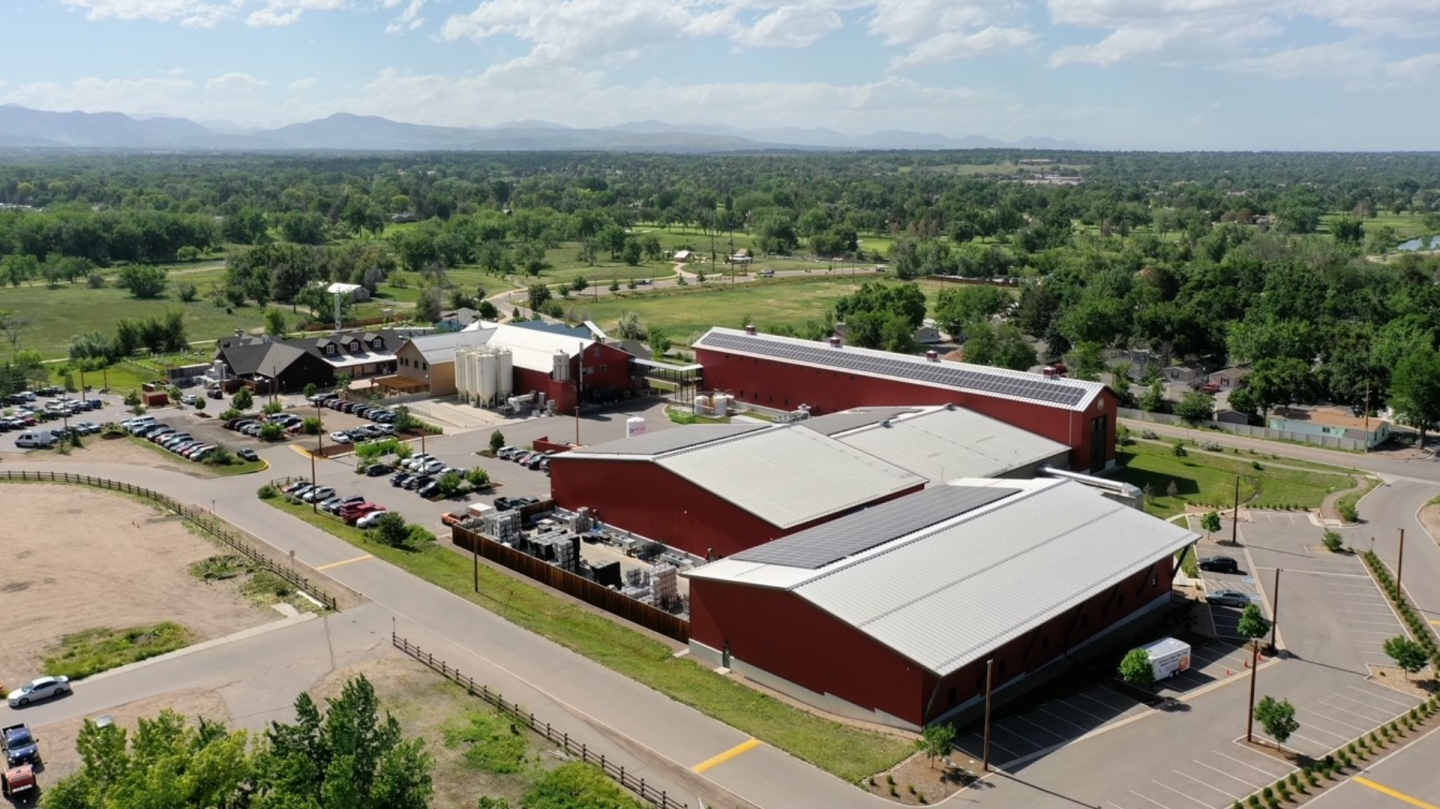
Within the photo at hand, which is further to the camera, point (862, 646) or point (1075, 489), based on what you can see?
point (1075, 489)

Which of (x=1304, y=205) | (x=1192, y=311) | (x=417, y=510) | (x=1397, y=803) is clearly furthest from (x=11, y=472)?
(x=1304, y=205)

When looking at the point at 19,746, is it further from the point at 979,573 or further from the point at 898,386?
the point at 898,386

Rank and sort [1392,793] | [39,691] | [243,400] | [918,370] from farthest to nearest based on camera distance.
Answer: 1. [243,400]
2. [918,370]
3. [39,691]
4. [1392,793]

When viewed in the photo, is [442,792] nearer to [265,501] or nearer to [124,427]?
[265,501]

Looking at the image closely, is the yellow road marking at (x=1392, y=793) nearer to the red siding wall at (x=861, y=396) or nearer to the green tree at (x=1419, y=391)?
the red siding wall at (x=861, y=396)

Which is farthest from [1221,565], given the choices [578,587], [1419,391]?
[1419,391]

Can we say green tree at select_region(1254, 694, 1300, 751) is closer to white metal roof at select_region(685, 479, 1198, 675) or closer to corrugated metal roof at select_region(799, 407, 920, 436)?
white metal roof at select_region(685, 479, 1198, 675)

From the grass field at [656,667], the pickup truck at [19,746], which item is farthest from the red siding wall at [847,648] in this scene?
the pickup truck at [19,746]

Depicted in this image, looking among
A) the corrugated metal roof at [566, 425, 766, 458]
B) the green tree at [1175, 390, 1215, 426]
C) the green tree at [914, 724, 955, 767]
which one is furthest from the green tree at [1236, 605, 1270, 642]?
the green tree at [1175, 390, 1215, 426]
